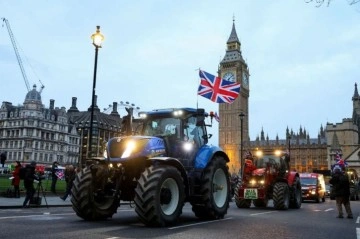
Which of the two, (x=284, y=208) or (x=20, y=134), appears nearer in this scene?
(x=284, y=208)

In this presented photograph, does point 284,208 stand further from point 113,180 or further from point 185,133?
point 113,180

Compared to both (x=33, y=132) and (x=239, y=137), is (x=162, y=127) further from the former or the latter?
(x=239, y=137)

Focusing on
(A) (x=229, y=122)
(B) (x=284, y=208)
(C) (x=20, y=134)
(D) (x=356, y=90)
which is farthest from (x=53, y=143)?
(B) (x=284, y=208)

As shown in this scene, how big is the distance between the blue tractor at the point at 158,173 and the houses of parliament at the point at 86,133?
77.6 m

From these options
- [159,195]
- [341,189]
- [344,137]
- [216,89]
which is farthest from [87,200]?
[344,137]

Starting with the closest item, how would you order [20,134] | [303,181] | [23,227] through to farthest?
[23,227], [303,181], [20,134]

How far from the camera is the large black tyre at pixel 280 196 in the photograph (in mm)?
17203

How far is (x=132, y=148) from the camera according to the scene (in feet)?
32.8

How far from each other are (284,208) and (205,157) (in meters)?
7.46

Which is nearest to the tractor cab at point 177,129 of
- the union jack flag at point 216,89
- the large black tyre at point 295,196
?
the large black tyre at point 295,196

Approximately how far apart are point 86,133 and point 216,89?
102 meters

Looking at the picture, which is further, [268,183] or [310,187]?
[310,187]

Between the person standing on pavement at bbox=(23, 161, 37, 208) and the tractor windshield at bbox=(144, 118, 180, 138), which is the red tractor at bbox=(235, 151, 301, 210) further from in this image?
the person standing on pavement at bbox=(23, 161, 37, 208)

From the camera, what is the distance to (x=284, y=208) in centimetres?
1748
